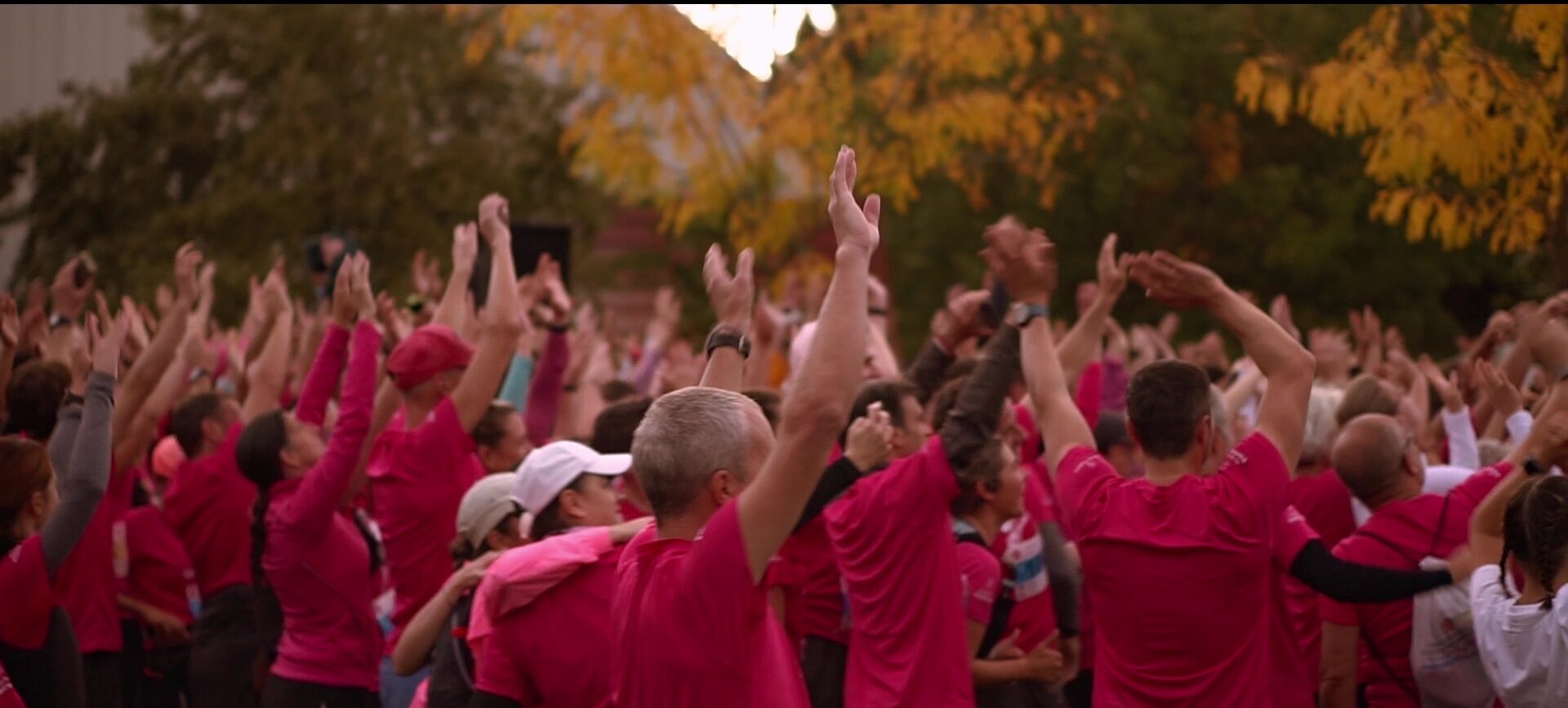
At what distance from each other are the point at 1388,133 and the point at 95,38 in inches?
1144

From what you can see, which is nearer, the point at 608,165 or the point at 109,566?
the point at 109,566

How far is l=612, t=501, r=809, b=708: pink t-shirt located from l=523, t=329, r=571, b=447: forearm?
4.39m

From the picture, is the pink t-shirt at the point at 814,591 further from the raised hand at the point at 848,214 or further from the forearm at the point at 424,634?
the raised hand at the point at 848,214

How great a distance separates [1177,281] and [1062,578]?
8.15 ft

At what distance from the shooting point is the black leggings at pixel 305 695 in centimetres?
659

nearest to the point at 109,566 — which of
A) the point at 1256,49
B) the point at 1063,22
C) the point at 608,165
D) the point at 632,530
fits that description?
the point at 632,530

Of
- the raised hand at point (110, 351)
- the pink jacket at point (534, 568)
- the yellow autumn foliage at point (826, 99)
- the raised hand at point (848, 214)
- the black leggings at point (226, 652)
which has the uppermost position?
the yellow autumn foliage at point (826, 99)

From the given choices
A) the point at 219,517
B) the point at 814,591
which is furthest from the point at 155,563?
the point at 814,591

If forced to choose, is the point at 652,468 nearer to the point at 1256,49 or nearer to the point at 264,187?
the point at 1256,49

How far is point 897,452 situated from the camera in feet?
20.8

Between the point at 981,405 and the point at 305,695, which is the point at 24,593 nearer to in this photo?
the point at 305,695

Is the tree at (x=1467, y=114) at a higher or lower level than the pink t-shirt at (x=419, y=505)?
higher

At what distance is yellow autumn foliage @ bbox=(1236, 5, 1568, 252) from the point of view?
8.20 m

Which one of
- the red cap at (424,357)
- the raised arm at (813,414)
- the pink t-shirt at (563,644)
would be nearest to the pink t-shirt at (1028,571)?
the pink t-shirt at (563,644)
